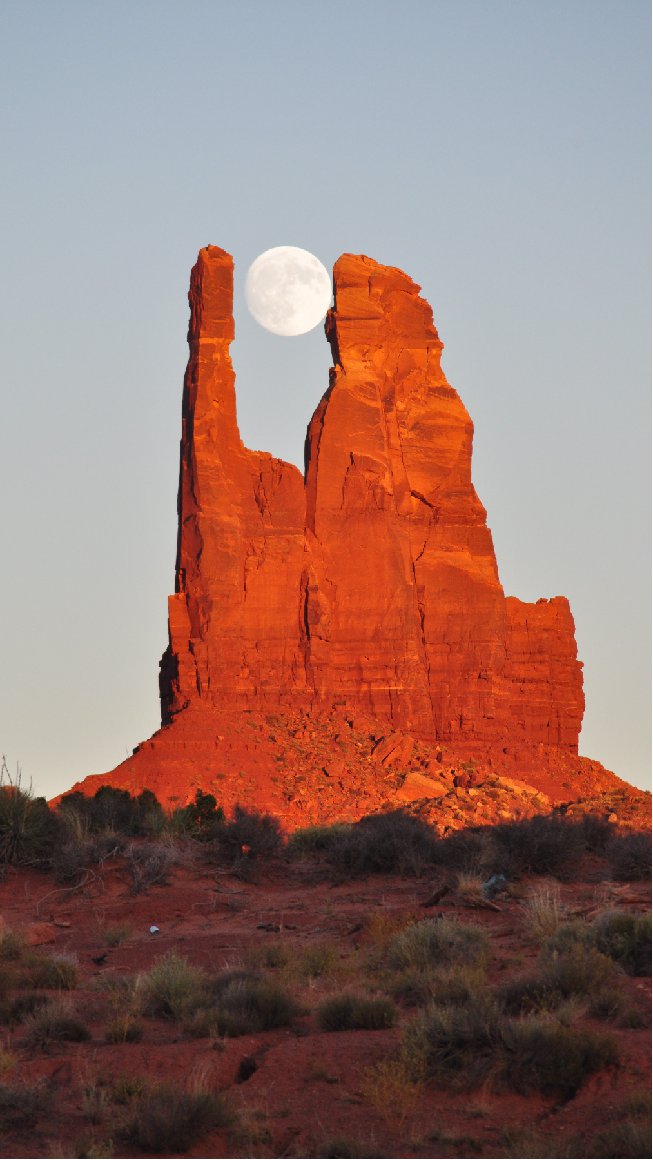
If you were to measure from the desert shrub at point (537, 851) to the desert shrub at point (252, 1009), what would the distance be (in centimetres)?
689

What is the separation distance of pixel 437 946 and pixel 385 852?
7857 millimetres

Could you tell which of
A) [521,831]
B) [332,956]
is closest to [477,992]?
[332,956]

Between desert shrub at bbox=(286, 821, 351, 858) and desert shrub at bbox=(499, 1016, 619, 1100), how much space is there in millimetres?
14331

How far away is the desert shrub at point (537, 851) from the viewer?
2217 centimetres

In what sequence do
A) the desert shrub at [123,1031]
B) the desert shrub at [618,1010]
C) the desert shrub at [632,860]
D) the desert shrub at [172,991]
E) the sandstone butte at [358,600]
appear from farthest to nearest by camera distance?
1. the sandstone butte at [358,600]
2. the desert shrub at [632,860]
3. the desert shrub at [172,991]
4. the desert shrub at [123,1031]
5. the desert shrub at [618,1010]

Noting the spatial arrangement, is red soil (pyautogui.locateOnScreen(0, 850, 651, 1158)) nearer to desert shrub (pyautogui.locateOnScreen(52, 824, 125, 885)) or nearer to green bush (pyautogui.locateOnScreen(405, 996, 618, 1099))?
green bush (pyautogui.locateOnScreen(405, 996, 618, 1099))

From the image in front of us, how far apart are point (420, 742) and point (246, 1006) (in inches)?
2115

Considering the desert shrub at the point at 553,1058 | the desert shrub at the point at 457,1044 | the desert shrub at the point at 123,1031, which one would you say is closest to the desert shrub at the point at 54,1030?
the desert shrub at the point at 123,1031

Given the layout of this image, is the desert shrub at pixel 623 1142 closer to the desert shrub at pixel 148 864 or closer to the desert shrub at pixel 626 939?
the desert shrub at pixel 626 939

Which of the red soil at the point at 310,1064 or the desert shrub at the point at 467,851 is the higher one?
the desert shrub at the point at 467,851

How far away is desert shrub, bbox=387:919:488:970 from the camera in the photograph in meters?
16.4

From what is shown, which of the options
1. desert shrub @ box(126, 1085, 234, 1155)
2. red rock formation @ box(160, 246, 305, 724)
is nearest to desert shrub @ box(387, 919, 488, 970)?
desert shrub @ box(126, 1085, 234, 1155)

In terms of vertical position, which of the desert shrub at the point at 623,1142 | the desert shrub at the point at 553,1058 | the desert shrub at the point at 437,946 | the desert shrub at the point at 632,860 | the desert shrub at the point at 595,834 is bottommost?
the desert shrub at the point at 623,1142

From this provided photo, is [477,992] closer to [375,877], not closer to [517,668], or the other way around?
[375,877]
